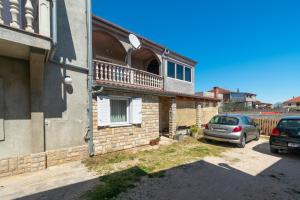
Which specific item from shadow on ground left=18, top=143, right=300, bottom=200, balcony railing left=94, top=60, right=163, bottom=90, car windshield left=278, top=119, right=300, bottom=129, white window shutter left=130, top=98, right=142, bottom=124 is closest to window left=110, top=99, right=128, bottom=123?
white window shutter left=130, top=98, right=142, bottom=124

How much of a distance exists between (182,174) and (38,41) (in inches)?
211

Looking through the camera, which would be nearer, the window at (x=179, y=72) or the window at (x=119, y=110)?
the window at (x=119, y=110)

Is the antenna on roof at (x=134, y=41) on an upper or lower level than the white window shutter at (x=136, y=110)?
upper

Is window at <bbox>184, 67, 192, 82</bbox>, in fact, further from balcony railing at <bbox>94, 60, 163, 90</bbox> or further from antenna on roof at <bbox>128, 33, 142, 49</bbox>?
antenna on roof at <bbox>128, 33, 142, 49</bbox>

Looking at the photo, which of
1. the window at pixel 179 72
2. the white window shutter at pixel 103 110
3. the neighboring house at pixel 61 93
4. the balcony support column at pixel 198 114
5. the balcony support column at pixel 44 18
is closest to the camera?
the balcony support column at pixel 44 18

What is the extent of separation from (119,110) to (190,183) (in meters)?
4.57

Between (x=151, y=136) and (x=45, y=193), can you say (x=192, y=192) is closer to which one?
(x=45, y=193)

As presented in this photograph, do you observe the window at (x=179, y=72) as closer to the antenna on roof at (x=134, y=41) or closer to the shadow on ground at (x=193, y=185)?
the antenna on roof at (x=134, y=41)

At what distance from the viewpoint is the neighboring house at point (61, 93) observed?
472 cm

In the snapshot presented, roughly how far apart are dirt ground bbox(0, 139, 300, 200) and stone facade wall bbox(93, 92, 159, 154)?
1.42m

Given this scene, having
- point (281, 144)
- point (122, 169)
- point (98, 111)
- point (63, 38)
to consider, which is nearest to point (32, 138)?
point (98, 111)

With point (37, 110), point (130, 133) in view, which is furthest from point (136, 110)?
point (37, 110)

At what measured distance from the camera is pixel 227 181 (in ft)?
16.9

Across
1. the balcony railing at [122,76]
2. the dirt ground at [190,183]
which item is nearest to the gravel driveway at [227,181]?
the dirt ground at [190,183]
